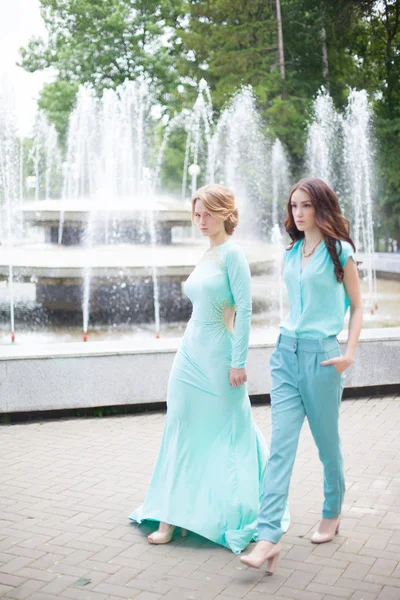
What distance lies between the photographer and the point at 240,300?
415 cm

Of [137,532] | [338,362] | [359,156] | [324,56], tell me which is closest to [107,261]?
[137,532]

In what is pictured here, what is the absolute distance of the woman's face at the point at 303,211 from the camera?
3.90 m

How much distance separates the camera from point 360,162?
28109 mm

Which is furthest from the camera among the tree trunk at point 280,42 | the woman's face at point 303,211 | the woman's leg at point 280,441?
the tree trunk at point 280,42

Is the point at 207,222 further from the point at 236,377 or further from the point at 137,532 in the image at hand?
the point at 137,532

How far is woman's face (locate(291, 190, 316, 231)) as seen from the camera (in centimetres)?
390

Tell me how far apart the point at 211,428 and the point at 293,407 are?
1.79 feet

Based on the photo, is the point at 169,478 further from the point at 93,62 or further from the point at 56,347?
the point at 93,62

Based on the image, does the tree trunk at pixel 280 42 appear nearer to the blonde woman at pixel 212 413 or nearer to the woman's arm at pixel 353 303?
the blonde woman at pixel 212 413

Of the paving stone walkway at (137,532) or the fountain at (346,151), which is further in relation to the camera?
the fountain at (346,151)

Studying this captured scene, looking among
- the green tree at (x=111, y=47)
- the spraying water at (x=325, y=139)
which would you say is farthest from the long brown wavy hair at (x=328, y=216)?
the green tree at (x=111, y=47)

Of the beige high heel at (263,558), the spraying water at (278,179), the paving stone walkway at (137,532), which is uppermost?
the spraying water at (278,179)

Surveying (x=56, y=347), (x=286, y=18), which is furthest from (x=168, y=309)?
(x=286, y=18)

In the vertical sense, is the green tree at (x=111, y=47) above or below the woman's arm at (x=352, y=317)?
above
